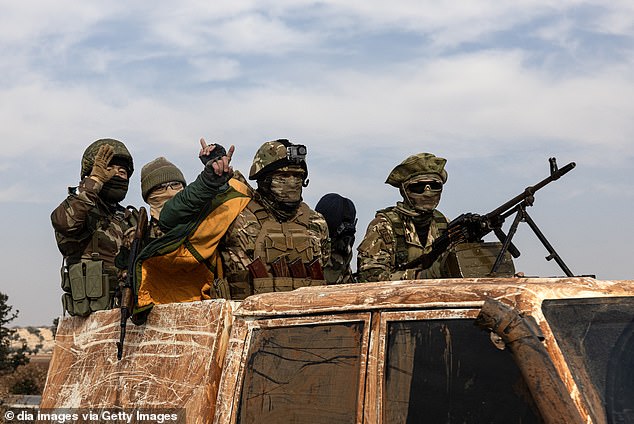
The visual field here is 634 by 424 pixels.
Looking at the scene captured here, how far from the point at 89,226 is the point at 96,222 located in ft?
0.37

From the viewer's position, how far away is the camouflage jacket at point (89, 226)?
251 inches

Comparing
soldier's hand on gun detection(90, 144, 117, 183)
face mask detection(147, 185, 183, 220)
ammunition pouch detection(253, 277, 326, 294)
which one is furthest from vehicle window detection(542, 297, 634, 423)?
soldier's hand on gun detection(90, 144, 117, 183)

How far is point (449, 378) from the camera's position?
2.95 meters

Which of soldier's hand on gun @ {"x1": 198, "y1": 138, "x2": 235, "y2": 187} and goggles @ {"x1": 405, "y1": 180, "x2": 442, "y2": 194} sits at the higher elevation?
goggles @ {"x1": 405, "y1": 180, "x2": 442, "y2": 194}

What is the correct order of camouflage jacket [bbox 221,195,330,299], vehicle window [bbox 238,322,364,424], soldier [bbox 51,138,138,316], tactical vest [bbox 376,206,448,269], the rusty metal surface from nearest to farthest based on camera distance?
vehicle window [bbox 238,322,364,424] → the rusty metal surface → camouflage jacket [bbox 221,195,330,299] → soldier [bbox 51,138,138,316] → tactical vest [bbox 376,206,448,269]

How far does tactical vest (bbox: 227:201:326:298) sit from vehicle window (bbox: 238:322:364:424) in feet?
4.50

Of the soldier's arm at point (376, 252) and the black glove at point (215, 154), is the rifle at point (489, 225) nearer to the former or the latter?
the soldier's arm at point (376, 252)

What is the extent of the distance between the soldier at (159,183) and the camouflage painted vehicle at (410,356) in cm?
213

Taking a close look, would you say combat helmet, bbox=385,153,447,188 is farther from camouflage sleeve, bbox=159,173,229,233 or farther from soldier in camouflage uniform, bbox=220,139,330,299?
camouflage sleeve, bbox=159,173,229,233

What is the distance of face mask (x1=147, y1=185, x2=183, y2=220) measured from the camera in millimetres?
5996

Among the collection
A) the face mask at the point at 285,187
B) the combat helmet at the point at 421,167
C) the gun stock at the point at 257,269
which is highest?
the combat helmet at the point at 421,167

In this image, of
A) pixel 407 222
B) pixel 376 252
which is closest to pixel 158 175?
pixel 376 252

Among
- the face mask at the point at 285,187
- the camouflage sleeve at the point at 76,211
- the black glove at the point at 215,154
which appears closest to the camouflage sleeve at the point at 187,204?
the black glove at the point at 215,154

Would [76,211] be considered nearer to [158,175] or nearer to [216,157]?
[158,175]
